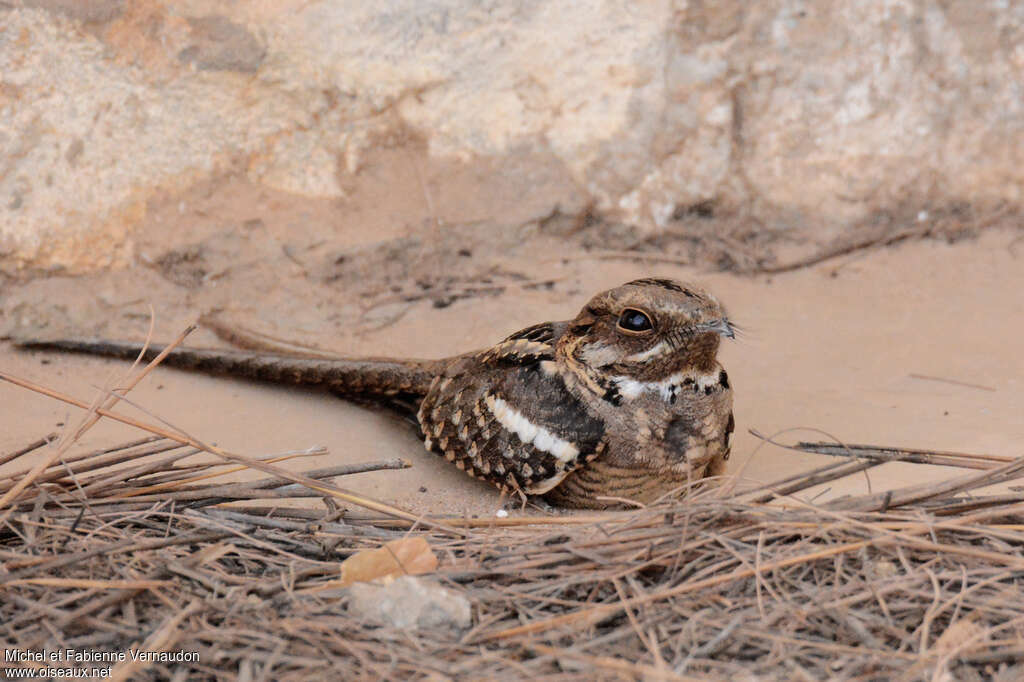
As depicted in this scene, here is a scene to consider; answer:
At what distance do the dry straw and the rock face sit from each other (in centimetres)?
211

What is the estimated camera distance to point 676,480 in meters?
3.20

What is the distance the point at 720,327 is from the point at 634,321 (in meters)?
0.25

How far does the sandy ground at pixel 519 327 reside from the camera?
3.44 meters

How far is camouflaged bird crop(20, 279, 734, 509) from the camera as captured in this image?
297cm

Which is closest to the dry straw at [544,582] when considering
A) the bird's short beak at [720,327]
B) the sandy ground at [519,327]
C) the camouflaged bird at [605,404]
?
the bird's short beak at [720,327]

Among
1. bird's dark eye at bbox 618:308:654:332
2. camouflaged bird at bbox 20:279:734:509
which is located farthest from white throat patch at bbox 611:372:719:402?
bird's dark eye at bbox 618:308:654:332

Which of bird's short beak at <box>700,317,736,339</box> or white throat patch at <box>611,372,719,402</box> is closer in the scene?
bird's short beak at <box>700,317,736,339</box>

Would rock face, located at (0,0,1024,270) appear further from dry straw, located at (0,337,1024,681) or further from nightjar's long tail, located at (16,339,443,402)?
dry straw, located at (0,337,1024,681)

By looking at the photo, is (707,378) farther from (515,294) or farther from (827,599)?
(515,294)

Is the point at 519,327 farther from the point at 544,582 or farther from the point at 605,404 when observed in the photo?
the point at 544,582

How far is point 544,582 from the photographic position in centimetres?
200

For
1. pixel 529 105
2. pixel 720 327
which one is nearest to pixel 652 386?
pixel 720 327

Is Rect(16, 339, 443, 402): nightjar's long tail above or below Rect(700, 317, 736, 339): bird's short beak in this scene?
below

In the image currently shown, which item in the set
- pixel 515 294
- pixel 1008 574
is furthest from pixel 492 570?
pixel 515 294
